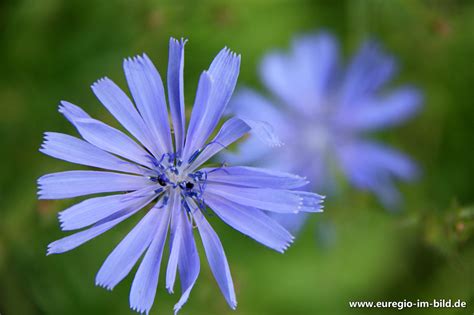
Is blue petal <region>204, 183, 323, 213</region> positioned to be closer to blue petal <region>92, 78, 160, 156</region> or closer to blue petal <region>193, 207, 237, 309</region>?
blue petal <region>193, 207, 237, 309</region>

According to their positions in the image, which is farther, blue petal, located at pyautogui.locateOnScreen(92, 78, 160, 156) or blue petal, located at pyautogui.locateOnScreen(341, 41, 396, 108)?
blue petal, located at pyautogui.locateOnScreen(341, 41, 396, 108)

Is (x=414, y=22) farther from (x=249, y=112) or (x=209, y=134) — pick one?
(x=209, y=134)

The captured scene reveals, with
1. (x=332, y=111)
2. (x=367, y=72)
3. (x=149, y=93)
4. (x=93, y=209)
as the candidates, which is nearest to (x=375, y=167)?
(x=332, y=111)

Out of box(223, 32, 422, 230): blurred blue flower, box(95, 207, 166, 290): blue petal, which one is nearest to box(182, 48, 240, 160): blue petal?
box(95, 207, 166, 290): blue petal

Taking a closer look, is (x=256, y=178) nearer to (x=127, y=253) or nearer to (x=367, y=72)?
(x=127, y=253)

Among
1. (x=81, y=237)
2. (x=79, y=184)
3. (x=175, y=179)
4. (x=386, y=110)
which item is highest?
(x=386, y=110)

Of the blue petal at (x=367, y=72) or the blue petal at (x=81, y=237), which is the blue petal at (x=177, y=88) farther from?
the blue petal at (x=367, y=72)
